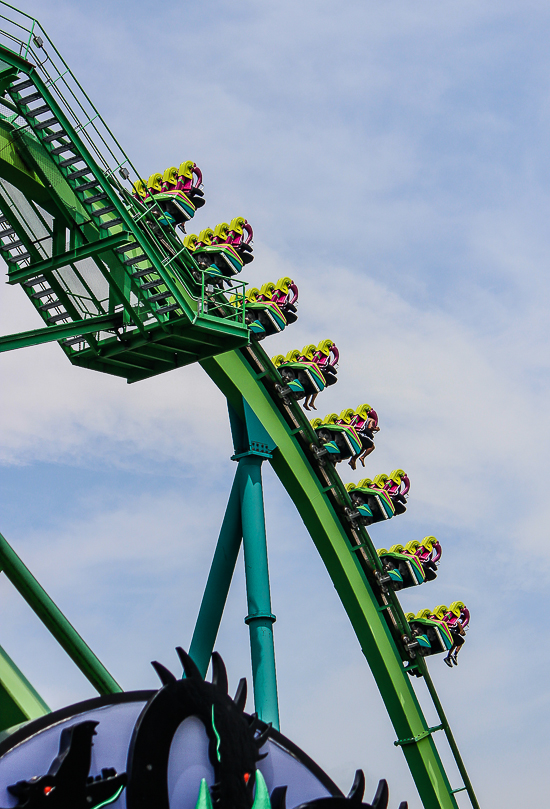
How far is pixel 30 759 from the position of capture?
6469 mm

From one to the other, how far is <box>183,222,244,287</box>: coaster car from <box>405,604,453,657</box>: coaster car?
20.6 feet

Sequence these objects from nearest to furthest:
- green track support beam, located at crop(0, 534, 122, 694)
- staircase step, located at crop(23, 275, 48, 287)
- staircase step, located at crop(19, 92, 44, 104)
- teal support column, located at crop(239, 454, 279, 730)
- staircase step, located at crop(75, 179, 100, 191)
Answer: green track support beam, located at crop(0, 534, 122, 694) → staircase step, located at crop(19, 92, 44, 104) → staircase step, located at crop(75, 179, 100, 191) → staircase step, located at crop(23, 275, 48, 287) → teal support column, located at crop(239, 454, 279, 730)

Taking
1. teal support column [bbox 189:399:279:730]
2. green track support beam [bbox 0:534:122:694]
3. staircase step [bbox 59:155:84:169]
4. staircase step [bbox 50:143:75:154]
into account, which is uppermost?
staircase step [bbox 50:143:75:154]

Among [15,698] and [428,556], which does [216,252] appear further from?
[15,698]

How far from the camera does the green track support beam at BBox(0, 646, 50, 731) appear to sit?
7.96m

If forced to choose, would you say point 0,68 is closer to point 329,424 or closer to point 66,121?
point 66,121

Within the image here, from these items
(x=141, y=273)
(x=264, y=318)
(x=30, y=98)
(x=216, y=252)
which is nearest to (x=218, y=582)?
(x=264, y=318)

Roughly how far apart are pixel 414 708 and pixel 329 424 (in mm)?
4637

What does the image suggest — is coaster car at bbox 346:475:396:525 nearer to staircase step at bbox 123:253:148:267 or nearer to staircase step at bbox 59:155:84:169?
staircase step at bbox 123:253:148:267

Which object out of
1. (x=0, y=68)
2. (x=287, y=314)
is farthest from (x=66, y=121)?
(x=287, y=314)

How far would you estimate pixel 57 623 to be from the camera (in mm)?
10336

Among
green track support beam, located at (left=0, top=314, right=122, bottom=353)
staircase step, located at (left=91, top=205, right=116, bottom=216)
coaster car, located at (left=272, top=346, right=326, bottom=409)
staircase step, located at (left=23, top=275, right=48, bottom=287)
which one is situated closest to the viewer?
green track support beam, located at (left=0, top=314, right=122, bottom=353)

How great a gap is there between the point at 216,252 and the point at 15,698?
7.70 meters

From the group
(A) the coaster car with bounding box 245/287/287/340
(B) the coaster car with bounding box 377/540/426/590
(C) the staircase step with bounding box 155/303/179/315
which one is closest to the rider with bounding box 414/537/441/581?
(B) the coaster car with bounding box 377/540/426/590
